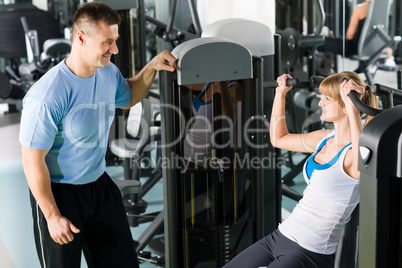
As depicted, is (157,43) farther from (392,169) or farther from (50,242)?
(392,169)

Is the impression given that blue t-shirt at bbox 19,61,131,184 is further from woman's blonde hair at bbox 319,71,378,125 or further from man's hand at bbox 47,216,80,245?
woman's blonde hair at bbox 319,71,378,125

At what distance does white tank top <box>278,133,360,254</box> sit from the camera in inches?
74.0

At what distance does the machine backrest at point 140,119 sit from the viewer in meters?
3.29

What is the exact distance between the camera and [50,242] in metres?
2.06

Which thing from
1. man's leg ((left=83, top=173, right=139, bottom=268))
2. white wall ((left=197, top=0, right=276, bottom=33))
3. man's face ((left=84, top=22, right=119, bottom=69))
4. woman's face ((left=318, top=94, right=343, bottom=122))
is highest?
white wall ((left=197, top=0, right=276, bottom=33))

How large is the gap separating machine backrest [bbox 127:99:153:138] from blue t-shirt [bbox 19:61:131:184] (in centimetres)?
108

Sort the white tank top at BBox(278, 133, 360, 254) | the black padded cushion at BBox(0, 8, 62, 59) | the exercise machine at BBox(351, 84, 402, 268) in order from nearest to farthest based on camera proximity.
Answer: the exercise machine at BBox(351, 84, 402, 268), the white tank top at BBox(278, 133, 360, 254), the black padded cushion at BBox(0, 8, 62, 59)

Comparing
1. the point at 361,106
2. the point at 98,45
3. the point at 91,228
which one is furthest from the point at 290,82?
the point at 91,228

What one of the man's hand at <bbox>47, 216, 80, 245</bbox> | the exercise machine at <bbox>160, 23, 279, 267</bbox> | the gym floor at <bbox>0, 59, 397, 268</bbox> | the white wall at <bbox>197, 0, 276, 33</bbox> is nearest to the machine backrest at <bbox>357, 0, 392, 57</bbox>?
the gym floor at <bbox>0, 59, 397, 268</bbox>

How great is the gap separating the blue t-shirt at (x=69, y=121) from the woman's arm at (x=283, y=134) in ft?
1.99

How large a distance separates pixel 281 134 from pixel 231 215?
39 cm

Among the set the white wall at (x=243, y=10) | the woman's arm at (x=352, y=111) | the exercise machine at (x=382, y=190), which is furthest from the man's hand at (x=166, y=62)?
the white wall at (x=243, y=10)

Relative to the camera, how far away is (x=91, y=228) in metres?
2.17

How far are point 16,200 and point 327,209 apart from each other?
288 cm
